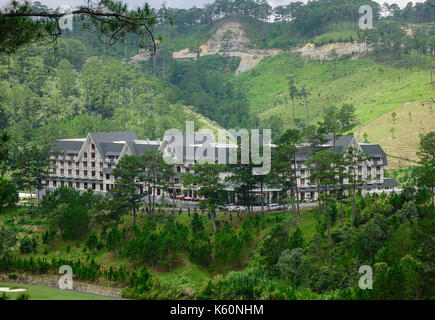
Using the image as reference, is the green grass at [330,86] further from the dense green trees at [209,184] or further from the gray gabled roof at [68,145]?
the dense green trees at [209,184]

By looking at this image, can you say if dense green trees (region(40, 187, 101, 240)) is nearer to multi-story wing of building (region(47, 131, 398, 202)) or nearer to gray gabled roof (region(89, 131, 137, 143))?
multi-story wing of building (region(47, 131, 398, 202))

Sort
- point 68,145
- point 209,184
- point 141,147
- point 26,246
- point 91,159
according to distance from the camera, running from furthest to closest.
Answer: point 68,145 → point 91,159 → point 141,147 → point 26,246 → point 209,184

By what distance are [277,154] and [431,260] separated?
769 inches

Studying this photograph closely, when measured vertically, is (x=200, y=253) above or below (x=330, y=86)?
below

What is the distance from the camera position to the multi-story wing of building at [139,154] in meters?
51.4

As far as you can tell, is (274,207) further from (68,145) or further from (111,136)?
(68,145)

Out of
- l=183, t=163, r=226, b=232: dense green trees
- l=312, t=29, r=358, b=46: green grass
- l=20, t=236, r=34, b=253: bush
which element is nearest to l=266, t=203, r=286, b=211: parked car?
l=183, t=163, r=226, b=232: dense green trees

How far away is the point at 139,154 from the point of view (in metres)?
55.6

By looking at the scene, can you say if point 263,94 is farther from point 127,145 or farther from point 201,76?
point 127,145

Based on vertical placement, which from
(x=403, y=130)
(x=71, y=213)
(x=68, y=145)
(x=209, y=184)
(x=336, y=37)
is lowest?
(x=71, y=213)

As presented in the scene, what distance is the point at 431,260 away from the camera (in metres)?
26.2

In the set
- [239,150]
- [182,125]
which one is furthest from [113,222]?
[182,125]

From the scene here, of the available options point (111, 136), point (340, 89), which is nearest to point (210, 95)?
point (340, 89)

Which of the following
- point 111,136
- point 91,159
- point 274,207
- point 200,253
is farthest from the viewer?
point 111,136
